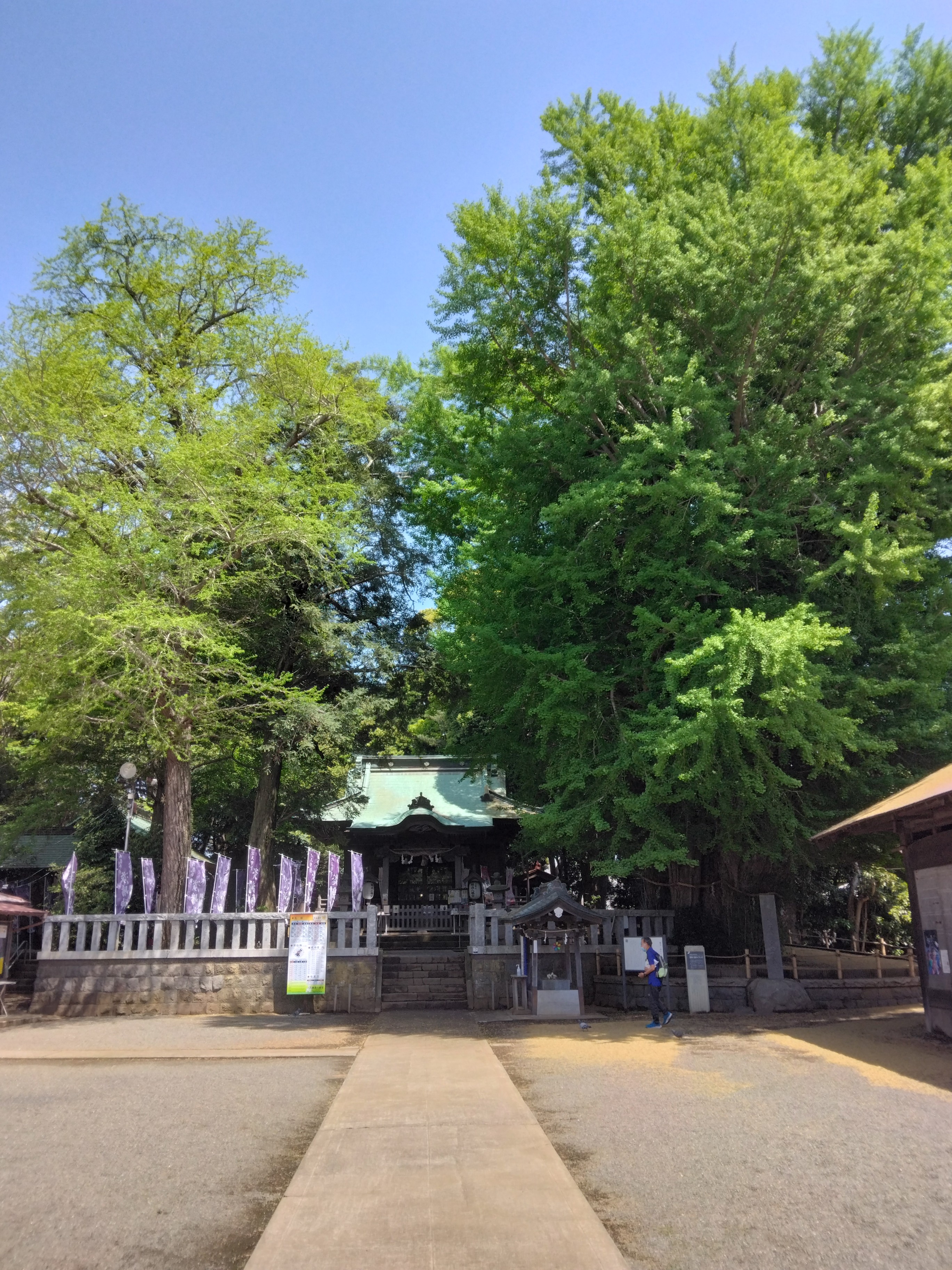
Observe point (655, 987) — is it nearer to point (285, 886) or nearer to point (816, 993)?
point (816, 993)

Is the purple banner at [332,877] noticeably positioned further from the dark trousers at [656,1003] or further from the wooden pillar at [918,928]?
the wooden pillar at [918,928]

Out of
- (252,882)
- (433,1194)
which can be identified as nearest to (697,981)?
(252,882)

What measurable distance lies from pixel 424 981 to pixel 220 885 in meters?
4.66

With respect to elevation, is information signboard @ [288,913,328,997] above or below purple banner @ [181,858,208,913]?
below

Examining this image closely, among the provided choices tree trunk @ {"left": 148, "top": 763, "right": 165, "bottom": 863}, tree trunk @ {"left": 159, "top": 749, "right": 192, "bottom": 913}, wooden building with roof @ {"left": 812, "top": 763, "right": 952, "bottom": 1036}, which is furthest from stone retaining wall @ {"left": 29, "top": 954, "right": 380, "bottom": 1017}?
wooden building with roof @ {"left": 812, "top": 763, "right": 952, "bottom": 1036}

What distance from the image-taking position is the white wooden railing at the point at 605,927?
1526cm

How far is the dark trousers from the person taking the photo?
12359mm

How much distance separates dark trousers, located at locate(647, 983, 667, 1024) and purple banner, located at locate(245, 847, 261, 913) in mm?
7694

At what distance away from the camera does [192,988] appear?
15070 millimetres

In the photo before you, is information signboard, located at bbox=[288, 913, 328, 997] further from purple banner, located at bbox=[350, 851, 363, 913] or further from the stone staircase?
the stone staircase

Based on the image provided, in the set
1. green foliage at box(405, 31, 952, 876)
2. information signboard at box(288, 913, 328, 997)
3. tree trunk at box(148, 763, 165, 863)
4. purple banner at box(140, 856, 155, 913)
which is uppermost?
green foliage at box(405, 31, 952, 876)

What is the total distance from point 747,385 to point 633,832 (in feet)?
26.3

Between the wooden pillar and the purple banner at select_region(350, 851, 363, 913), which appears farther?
the purple banner at select_region(350, 851, 363, 913)

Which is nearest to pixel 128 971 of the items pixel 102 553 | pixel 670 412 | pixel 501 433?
pixel 102 553
